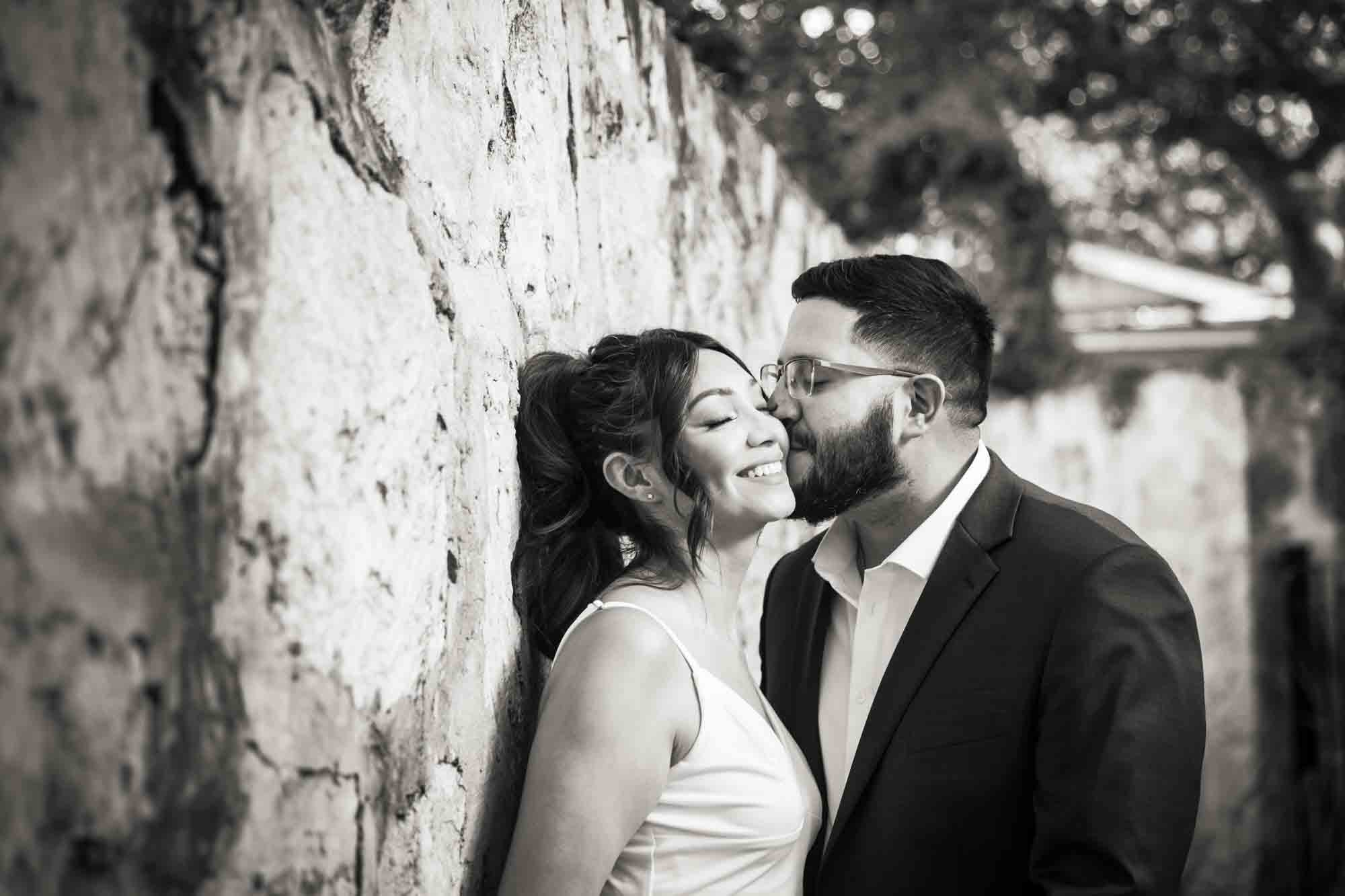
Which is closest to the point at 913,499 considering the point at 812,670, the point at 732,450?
the point at 812,670

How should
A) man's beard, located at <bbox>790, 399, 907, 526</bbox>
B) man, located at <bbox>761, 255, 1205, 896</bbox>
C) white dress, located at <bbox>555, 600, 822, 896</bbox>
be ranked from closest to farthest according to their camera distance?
white dress, located at <bbox>555, 600, 822, 896</bbox> < man, located at <bbox>761, 255, 1205, 896</bbox> < man's beard, located at <bbox>790, 399, 907, 526</bbox>

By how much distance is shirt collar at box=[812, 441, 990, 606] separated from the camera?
9.18ft

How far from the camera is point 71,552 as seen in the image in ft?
3.73

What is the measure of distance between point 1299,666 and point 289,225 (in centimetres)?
877

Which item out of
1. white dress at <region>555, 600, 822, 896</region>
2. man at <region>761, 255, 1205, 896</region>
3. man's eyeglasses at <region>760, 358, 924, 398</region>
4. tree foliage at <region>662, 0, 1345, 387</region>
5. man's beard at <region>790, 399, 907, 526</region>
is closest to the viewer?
white dress at <region>555, 600, 822, 896</region>

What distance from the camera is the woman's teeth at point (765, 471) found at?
101 inches

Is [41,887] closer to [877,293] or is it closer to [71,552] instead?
[71,552]

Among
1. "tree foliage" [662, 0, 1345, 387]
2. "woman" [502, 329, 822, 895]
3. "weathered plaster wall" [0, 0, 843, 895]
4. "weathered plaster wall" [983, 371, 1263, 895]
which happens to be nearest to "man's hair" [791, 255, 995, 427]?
"woman" [502, 329, 822, 895]

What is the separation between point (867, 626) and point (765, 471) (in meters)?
0.57

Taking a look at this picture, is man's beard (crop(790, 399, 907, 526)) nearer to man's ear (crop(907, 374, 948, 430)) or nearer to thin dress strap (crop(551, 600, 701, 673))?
man's ear (crop(907, 374, 948, 430))

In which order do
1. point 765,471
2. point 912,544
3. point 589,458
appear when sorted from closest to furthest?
point 589,458, point 765,471, point 912,544

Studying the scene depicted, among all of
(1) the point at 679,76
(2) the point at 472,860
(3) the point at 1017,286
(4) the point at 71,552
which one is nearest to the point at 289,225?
(4) the point at 71,552

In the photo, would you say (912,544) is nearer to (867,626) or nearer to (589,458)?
(867,626)

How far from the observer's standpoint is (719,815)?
2277 mm
